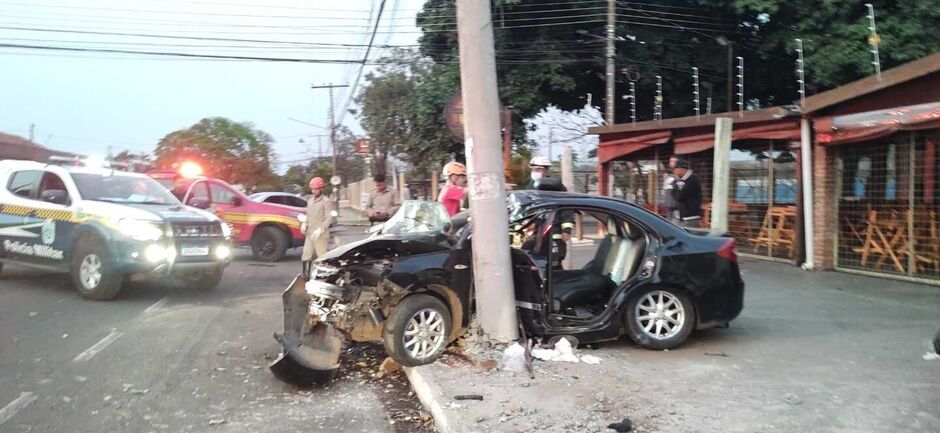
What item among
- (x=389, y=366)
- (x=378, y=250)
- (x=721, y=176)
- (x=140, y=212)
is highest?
(x=721, y=176)

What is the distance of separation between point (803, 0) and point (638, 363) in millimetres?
14404

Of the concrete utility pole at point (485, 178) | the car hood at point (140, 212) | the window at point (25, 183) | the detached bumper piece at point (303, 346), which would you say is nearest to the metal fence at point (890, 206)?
the concrete utility pole at point (485, 178)

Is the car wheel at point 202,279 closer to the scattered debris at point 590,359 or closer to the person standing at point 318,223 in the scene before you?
the person standing at point 318,223

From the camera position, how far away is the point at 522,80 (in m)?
20.4

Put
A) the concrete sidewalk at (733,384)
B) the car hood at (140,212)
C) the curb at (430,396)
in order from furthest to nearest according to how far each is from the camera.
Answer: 1. the car hood at (140,212)
2. the curb at (430,396)
3. the concrete sidewalk at (733,384)

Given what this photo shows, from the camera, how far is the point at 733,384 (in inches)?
207

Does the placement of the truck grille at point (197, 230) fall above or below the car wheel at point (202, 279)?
above

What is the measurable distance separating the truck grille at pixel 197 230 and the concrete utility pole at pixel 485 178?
519 cm

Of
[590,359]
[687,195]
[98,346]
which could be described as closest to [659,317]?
[590,359]

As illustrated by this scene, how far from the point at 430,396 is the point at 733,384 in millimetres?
2271

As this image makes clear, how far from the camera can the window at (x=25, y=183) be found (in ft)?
33.1

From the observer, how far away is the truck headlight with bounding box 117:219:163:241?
356 inches

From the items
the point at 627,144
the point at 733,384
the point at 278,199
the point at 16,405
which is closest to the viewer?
the point at 16,405

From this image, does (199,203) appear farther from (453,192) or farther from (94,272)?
(453,192)
